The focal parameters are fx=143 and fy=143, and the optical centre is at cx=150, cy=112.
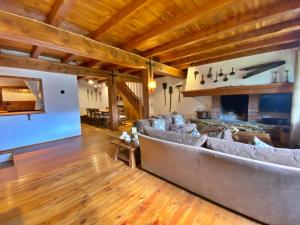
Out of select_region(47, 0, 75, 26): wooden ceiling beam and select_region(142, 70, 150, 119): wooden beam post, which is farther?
select_region(142, 70, 150, 119): wooden beam post

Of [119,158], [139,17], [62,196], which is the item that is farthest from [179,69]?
[62,196]

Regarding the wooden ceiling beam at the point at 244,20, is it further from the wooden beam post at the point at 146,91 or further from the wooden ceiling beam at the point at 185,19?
the wooden beam post at the point at 146,91

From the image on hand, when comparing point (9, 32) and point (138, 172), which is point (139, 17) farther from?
point (138, 172)

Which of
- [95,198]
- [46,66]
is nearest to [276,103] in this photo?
[95,198]

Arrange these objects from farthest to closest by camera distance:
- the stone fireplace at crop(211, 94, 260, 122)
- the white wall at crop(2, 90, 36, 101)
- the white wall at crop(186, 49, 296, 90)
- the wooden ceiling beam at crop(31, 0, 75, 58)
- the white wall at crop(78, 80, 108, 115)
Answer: the white wall at crop(78, 80, 108, 115), the white wall at crop(2, 90, 36, 101), the stone fireplace at crop(211, 94, 260, 122), the white wall at crop(186, 49, 296, 90), the wooden ceiling beam at crop(31, 0, 75, 58)

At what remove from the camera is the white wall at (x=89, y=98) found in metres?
9.32

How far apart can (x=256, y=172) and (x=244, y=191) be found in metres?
0.26

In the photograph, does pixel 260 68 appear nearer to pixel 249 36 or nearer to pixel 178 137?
pixel 249 36

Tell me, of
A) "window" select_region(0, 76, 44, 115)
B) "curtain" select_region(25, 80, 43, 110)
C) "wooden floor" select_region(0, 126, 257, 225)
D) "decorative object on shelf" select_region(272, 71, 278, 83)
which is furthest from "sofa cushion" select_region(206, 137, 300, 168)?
"window" select_region(0, 76, 44, 115)

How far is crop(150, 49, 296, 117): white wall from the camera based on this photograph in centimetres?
394

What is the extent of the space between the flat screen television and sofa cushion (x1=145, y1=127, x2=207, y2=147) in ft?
12.7

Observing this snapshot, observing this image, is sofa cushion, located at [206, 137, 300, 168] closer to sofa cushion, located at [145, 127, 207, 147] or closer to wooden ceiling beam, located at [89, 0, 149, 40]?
sofa cushion, located at [145, 127, 207, 147]

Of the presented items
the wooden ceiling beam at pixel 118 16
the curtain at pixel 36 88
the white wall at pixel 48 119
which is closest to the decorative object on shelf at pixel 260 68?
the wooden ceiling beam at pixel 118 16

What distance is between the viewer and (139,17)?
2352mm
